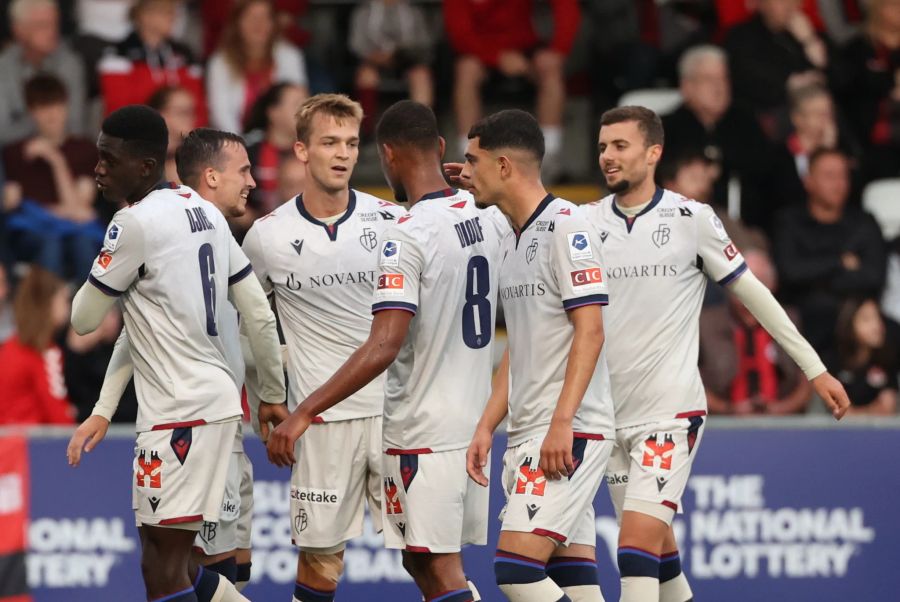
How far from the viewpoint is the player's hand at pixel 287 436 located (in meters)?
6.63

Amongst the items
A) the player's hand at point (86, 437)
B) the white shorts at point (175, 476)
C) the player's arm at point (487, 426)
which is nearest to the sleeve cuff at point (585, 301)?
the player's arm at point (487, 426)

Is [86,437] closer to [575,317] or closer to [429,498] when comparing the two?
[429,498]

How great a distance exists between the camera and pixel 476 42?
13.2m

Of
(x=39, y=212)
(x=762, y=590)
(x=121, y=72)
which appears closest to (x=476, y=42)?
(x=121, y=72)

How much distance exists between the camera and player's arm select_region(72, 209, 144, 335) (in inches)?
262

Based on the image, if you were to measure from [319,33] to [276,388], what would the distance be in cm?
739

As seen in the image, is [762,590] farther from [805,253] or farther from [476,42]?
[476,42]

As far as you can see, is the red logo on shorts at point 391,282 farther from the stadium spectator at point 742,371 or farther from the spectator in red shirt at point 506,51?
the spectator in red shirt at point 506,51

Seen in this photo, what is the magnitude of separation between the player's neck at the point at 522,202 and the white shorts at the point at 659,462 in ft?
4.49

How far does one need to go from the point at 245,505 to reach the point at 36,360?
3.48 m

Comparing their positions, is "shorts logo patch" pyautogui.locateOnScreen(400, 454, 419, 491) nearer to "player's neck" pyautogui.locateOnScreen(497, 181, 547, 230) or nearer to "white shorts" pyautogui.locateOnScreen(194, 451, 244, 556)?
"white shorts" pyautogui.locateOnScreen(194, 451, 244, 556)

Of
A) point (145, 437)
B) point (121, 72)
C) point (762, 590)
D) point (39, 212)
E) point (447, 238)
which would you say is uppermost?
point (121, 72)

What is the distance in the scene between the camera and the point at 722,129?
12586 mm

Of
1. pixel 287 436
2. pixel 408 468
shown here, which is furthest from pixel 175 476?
pixel 408 468
